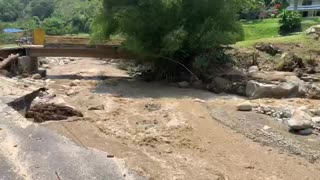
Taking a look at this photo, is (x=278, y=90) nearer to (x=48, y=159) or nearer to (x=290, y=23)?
(x=48, y=159)

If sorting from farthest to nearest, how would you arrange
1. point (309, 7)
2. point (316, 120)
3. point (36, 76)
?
point (309, 7) → point (36, 76) → point (316, 120)

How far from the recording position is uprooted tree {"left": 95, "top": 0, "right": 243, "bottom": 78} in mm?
24000

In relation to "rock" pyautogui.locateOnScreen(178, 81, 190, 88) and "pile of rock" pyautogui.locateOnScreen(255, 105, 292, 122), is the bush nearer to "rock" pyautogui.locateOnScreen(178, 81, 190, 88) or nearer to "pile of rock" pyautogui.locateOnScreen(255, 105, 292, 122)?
"rock" pyautogui.locateOnScreen(178, 81, 190, 88)

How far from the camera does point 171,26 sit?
24609 millimetres

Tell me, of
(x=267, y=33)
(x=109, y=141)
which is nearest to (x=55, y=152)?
(x=109, y=141)

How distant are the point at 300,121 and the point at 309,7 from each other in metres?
61.0

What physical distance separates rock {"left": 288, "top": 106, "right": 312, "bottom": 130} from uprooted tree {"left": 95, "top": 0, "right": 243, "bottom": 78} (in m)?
9.89

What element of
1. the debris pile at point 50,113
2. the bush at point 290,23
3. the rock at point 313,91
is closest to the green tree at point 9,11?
the bush at point 290,23

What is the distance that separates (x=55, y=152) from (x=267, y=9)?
A: 6770 cm

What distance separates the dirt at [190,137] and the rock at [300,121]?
1.15 ft

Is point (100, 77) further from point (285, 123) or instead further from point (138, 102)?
point (285, 123)

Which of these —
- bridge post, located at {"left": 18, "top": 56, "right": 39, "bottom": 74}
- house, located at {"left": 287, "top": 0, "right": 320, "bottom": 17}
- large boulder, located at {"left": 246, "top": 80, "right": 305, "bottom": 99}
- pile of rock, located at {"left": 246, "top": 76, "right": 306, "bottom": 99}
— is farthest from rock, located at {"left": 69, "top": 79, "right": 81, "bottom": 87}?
house, located at {"left": 287, "top": 0, "right": 320, "bottom": 17}

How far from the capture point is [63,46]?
31.0 m

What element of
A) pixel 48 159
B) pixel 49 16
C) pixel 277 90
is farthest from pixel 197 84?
pixel 49 16
